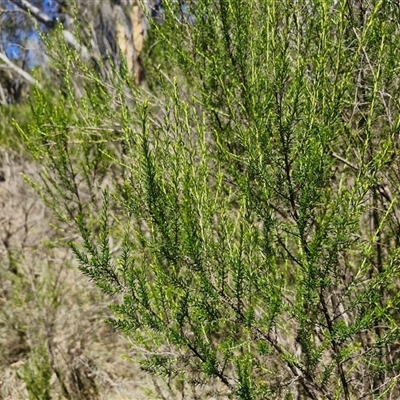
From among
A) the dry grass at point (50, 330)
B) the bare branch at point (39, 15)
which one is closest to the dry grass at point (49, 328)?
the dry grass at point (50, 330)

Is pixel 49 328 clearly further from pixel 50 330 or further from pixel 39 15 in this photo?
pixel 39 15

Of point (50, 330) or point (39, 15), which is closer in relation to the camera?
point (50, 330)

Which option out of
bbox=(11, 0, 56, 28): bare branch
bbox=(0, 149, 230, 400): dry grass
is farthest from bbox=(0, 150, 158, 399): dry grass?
bbox=(11, 0, 56, 28): bare branch

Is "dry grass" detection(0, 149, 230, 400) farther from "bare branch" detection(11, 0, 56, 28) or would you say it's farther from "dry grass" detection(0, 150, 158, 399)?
"bare branch" detection(11, 0, 56, 28)

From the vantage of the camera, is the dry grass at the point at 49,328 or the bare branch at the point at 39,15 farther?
the bare branch at the point at 39,15

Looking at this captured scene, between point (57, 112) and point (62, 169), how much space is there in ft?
2.29

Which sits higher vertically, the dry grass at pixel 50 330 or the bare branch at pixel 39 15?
the bare branch at pixel 39 15

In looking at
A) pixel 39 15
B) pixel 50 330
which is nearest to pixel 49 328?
pixel 50 330

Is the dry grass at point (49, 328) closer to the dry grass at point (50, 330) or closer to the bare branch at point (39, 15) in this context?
the dry grass at point (50, 330)

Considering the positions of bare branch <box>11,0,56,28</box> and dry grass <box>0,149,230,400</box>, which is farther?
bare branch <box>11,0,56,28</box>

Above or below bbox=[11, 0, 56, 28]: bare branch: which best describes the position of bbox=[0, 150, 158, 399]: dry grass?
below

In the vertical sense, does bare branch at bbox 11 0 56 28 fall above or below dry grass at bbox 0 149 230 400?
above

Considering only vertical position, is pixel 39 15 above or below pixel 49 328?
above

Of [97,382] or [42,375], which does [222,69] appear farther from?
[97,382]
